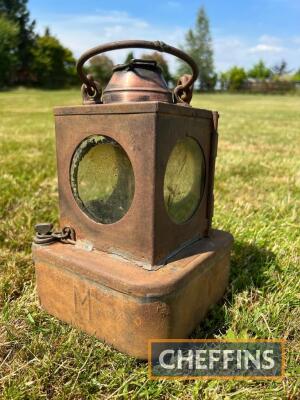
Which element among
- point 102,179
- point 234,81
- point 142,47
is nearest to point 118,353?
point 102,179

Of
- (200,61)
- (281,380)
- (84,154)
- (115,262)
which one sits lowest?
(281,380)

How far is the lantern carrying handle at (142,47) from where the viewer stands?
1.18 meters

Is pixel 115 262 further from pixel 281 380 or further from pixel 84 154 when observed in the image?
pixel 281 380

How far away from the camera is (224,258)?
150 cm

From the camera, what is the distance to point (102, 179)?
1331 millimetres

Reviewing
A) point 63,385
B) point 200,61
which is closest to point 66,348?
point 63,385

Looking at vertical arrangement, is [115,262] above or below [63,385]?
Answer: above

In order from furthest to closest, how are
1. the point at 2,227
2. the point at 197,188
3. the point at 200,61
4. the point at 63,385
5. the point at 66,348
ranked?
the point at 200,61 → the point at 2,227 → the point at 197,188 → the point at 66,348 → the point at 63,385

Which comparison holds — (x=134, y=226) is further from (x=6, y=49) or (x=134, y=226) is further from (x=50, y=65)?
(x=50, y=65)

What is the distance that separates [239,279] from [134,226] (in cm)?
68

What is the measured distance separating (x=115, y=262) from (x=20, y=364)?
444mm

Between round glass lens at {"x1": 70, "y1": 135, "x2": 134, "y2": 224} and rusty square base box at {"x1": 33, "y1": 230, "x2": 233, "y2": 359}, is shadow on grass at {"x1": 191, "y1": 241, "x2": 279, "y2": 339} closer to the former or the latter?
rusty square base box at {"x1": 33, "y1": 230, "x2": 233, "y2": 359}

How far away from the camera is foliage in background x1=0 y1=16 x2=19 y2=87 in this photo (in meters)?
28.8

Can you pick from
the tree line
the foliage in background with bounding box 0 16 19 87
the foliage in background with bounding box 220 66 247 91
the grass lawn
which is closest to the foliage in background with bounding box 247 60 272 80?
the foliage in background with bounding box 220 66 247 91
